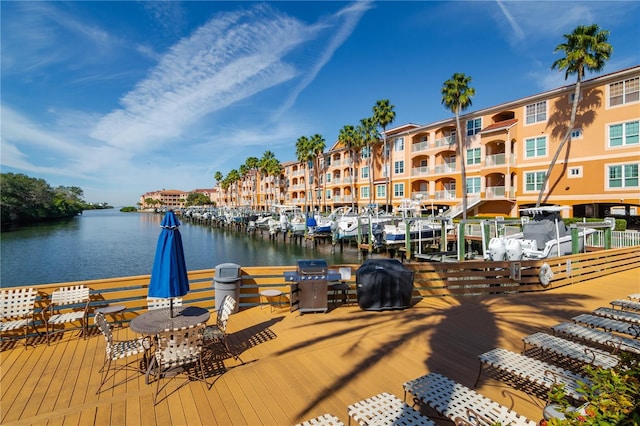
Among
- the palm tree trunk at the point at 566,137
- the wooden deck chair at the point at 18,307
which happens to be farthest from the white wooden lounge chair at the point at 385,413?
the palm tree trunk at the point at 566,137

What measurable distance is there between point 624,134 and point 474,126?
12072 mm

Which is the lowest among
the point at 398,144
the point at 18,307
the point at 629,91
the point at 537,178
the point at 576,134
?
the point at 18,307

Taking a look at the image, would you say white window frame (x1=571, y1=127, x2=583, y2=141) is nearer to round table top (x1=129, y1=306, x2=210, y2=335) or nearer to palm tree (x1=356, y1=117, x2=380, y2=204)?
palm tree (x1=356, y1=117, x2=380, y2=204)

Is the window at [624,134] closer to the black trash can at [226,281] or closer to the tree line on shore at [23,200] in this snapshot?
the black trash can at [226,281]

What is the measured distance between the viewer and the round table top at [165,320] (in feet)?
14.6

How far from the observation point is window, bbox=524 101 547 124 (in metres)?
27.6

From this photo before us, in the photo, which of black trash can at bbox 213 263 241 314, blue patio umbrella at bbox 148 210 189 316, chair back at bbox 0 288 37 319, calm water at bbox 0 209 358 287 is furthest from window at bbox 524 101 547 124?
chair back at bbox 0 288 37 319

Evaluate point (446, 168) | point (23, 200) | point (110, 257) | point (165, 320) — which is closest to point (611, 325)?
point (165, 320)

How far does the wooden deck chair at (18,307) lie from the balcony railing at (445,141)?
118ft

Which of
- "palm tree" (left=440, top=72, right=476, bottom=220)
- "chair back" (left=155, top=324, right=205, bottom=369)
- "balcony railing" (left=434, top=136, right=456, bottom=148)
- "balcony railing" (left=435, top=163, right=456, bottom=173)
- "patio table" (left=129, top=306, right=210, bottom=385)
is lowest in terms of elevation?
"chair back" (left=155, top=324, right=205, bottom=369)

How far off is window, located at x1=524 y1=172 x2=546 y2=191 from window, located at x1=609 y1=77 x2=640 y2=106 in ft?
22.1

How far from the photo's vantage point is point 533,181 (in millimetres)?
28094

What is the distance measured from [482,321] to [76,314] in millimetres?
8275

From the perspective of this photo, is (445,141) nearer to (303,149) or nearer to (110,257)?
(303,149)
